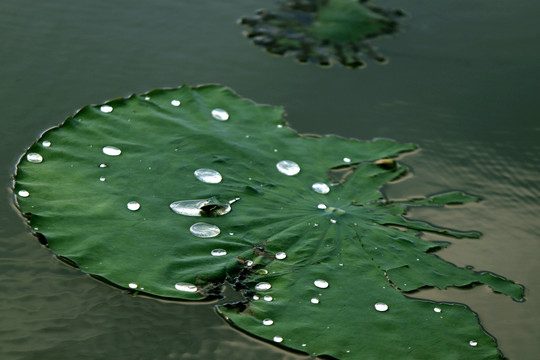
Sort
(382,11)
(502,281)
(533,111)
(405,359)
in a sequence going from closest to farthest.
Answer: (405,359) → (502,281) → (533,111) → (382,11)

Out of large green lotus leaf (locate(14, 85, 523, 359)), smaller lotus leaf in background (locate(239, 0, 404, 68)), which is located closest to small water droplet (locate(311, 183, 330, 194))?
large green lotus leaf (locate(14, 85, 523, 359))

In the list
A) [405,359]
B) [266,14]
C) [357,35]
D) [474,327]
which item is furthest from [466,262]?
[266,14]

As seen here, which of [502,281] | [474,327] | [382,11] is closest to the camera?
[474,327]

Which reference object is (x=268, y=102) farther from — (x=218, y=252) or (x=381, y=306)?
(x=381, y=306)

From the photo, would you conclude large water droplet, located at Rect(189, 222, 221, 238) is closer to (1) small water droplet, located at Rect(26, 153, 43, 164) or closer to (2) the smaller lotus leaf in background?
(1) small water droplet, located at Rect(26, 153, 43, 164)

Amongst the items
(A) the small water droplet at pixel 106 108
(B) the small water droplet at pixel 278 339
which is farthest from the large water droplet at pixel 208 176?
(B) the small water droplet at pixel 278 339

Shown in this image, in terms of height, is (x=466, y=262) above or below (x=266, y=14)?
below

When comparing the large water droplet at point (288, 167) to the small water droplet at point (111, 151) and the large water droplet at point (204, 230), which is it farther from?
the small water droplet at point (111, 151)

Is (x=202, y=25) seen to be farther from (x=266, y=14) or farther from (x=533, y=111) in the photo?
(x=533, y=111)
